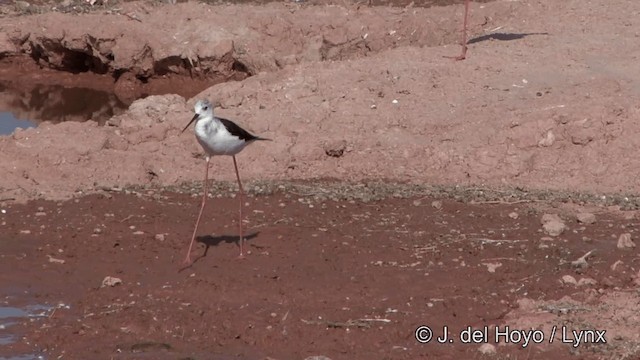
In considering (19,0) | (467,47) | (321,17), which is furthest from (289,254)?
(19,0)

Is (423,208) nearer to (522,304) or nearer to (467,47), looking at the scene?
(522,304)

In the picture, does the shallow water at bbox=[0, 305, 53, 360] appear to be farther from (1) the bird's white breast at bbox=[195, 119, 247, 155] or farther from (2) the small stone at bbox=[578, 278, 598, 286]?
(2) the small stone at bbox=[578, 278, 598, 286]

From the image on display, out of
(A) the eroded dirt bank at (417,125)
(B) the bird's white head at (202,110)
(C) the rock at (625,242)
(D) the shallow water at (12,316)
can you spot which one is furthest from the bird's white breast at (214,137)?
(C) the rock at (625,242)

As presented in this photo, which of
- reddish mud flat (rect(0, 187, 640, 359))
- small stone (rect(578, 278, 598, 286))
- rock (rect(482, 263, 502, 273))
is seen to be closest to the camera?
reddish mud flat (rect(0, 187, 640, 359))

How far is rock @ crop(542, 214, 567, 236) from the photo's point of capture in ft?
31.5

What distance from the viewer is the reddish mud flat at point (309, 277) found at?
784cm

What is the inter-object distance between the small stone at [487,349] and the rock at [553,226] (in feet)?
7.04

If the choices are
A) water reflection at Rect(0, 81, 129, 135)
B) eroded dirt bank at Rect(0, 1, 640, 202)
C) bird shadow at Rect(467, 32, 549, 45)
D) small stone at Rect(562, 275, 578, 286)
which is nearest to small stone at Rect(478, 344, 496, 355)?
small stone at Rect(562, 275, 578, 286)

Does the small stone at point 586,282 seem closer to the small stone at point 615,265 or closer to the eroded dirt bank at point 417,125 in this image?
the small stone at point 615,265

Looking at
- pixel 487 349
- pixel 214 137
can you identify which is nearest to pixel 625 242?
pixel 487 349

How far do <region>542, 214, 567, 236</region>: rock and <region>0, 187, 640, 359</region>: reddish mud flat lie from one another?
0.05 metres

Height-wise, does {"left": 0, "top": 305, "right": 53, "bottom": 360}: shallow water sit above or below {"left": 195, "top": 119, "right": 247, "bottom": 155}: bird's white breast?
below

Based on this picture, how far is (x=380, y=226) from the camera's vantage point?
32.2ft

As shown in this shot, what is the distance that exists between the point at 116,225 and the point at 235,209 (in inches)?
39.1
